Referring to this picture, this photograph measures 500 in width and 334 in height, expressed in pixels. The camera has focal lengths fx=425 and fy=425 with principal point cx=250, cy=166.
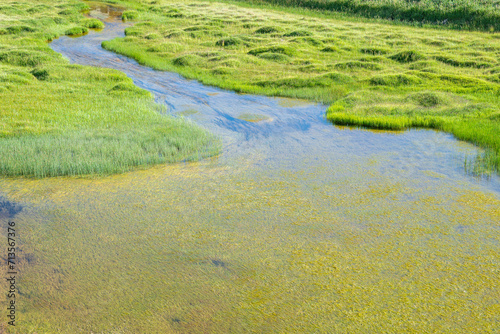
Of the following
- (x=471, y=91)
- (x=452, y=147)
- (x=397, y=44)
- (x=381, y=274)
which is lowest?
(x=381, y=274)

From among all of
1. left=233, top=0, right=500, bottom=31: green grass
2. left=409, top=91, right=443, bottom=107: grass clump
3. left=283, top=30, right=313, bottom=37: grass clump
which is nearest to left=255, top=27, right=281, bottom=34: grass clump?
left=283, top=30, right=313, bottom=37: grass clump

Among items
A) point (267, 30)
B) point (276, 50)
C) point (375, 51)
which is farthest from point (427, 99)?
point (267, 30)

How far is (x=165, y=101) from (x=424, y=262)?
12.2 meters

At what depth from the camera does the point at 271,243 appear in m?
7.28

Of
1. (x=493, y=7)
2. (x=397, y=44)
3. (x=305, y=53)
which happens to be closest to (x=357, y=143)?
(x=305, y=53)

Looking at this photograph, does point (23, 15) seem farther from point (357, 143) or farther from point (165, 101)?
point (357, 143)

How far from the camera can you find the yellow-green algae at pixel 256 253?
563cm

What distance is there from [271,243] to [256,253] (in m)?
0.40

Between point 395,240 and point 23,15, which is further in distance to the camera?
point 23,15

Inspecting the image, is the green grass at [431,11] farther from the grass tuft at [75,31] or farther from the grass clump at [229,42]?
the grass tuft at [75,31]

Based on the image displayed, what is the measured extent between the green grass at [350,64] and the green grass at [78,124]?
15.1ft

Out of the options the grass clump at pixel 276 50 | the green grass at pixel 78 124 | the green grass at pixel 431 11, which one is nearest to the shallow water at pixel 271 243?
the green grass at pixel 78 124

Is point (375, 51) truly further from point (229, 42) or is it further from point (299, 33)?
point (229, 42)

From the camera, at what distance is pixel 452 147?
11547 millimetres
